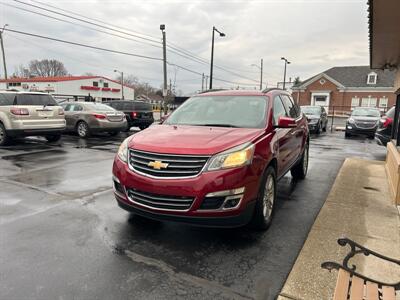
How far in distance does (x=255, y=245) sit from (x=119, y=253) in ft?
4.91

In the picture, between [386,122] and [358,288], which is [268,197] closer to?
[358,288]

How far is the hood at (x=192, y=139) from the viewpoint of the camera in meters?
3.51

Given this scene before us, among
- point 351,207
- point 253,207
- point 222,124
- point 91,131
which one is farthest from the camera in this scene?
point 91,131

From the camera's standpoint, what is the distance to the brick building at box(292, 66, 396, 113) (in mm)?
43812

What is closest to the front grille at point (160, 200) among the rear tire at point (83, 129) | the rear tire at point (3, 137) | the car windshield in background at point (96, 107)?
the rear tire at point (3, 137)

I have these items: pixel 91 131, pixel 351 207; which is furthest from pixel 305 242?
pixel 91 131

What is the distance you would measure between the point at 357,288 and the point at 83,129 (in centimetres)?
1287

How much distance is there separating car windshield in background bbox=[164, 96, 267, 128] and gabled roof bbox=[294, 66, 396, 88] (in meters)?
46.3

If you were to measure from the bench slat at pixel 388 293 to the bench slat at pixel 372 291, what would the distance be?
4cm

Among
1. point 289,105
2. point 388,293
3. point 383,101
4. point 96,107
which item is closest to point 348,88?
point 383,101

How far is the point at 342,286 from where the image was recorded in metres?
2.18

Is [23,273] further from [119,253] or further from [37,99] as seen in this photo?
[37,99]

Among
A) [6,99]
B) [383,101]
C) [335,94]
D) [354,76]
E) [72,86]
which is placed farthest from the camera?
[72,86]

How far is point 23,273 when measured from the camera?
293 centimetres
